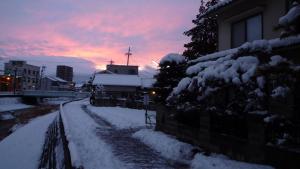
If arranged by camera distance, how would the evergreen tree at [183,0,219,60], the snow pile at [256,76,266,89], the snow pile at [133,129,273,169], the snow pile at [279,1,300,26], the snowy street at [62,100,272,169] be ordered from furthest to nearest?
the evergreen tree at [183,0,219,60] < the snowy street at [62,100,272,169] < the snow pile at [133,129,273,169] < the snow pile at [256,76,266,89] < the snow pile at [279,1,300,26]

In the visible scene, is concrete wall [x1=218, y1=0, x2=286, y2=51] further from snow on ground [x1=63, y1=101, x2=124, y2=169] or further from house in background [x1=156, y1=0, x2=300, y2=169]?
snow on ground [x1=63, y1=101, x2=124, y2=169]

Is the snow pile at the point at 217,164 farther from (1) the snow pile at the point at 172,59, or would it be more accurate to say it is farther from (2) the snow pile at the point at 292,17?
(1) the snow pile at the point at 172,59

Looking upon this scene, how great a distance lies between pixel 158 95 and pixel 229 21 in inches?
203

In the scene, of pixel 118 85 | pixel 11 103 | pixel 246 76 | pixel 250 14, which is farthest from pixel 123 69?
pixel 246 76

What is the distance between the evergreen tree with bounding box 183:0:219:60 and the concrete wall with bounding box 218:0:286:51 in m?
10.3

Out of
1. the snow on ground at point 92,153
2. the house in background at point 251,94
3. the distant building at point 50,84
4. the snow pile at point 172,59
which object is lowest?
the snow on ground at point 92,153

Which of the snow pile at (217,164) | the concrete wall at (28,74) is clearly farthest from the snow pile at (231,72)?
the concrete wall at (28,74)

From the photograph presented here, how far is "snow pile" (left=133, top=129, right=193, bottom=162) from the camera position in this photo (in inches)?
494

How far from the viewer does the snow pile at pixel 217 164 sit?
9.62 meters

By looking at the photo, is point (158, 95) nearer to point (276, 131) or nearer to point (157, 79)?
point (157, 79)

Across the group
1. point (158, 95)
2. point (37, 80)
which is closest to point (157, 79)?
point (158, 95)

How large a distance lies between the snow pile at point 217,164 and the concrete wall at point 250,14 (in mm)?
4653

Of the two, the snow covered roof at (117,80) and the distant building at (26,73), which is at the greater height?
the distant building at (26,73)

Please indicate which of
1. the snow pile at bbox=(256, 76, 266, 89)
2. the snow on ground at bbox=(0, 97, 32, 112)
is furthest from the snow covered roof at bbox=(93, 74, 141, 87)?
the snow pile at bbox=(256, 76, 266, 89)
